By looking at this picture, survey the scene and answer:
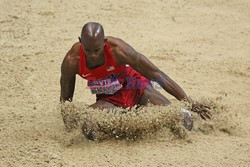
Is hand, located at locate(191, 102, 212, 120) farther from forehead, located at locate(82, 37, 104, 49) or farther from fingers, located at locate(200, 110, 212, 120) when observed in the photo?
forehead, located at locate(82, 37, 104, 49)

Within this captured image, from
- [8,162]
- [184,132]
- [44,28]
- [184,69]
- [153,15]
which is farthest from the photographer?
[153,15]

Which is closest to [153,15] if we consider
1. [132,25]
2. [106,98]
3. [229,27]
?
[132,25]

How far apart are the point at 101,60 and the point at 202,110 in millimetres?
974

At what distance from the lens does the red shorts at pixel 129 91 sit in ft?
13.9

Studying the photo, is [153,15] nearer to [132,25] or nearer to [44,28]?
[132,25]

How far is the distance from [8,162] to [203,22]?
13.9ft

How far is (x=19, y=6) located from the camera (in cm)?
748

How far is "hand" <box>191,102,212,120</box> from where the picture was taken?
407 cm

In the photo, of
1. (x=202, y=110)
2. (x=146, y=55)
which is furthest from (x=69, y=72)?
(x=146, y=55)

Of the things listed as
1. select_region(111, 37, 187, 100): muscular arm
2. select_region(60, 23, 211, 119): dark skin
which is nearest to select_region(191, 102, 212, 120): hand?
select_region(60, 23, 211, 119): dark skin

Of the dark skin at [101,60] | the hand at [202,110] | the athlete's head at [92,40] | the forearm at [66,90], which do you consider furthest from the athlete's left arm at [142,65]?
the forearm at [66,90]

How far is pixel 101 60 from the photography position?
397 centimetres

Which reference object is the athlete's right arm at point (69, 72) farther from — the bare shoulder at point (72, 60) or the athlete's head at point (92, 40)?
the athlete's head at point (92, 40)

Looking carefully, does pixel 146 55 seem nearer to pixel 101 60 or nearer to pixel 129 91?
pixel 129 91
